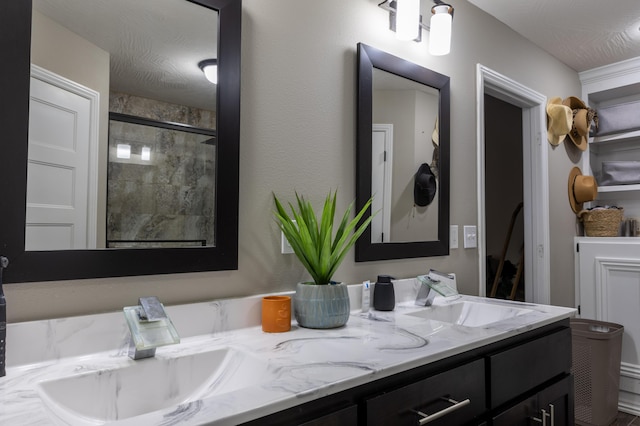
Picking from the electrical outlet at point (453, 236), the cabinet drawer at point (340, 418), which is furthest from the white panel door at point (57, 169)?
the electrical outlet at point (453, 236)

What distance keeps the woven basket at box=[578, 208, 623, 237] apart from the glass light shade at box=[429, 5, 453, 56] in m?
1.79

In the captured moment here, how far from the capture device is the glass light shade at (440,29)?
6.06 feet

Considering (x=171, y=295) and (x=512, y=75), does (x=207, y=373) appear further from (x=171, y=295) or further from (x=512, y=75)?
(x=512, y=75)

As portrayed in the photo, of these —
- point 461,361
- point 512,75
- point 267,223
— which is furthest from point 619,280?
point 267,223

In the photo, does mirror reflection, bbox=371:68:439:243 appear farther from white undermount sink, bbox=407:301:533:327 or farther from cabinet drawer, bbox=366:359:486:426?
cabinet drawer, bbox=366:359:486:426

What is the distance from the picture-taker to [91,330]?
106 cm

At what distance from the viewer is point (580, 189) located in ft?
9.77

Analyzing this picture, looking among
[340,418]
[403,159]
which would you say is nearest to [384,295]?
[403,159]

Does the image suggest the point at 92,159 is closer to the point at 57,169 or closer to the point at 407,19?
the point at 57,169

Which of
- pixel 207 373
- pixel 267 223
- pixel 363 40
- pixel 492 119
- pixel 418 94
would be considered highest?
pixel 492 119

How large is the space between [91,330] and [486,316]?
1395 millimetres

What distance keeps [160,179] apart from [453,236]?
1.40 m

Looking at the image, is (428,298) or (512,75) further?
(512,75)

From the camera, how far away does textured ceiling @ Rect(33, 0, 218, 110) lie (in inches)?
43.0
